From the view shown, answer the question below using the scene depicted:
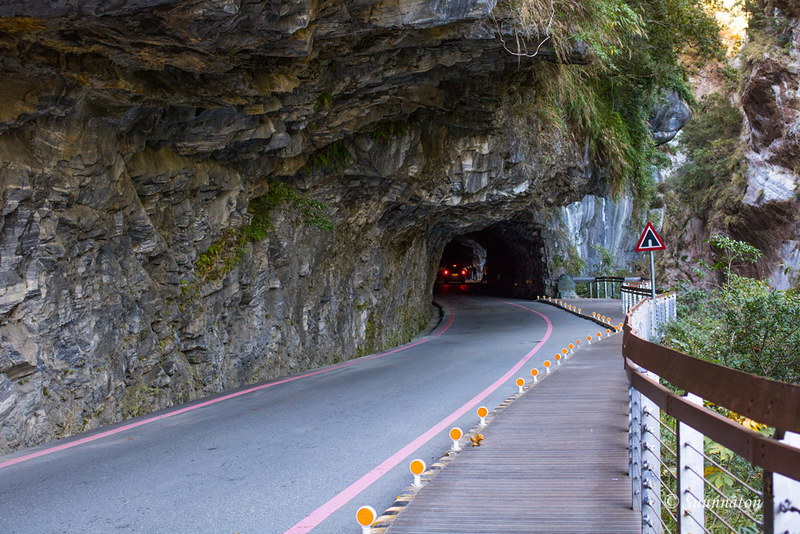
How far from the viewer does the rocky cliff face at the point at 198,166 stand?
6363mm

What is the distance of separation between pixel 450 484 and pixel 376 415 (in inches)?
127

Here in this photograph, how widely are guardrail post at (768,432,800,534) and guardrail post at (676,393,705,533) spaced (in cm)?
82

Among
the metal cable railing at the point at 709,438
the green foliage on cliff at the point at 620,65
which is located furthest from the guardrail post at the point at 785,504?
the green foliage on cliff at the point at 620,65

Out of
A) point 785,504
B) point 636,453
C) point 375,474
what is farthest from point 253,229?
point 785,504

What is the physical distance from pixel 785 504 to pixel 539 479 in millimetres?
2893

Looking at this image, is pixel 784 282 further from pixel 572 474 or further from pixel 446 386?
pixel 572 474

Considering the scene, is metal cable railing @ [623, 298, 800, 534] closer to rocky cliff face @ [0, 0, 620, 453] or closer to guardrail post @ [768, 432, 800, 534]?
guardrail post @ [768, 432, 800, 534]

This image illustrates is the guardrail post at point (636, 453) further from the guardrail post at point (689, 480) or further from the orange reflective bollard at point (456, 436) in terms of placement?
the orange reflective bollard at point (456, 436)

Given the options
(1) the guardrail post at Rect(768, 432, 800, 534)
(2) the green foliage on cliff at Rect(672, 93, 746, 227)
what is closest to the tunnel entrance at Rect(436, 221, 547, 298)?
(2) the green foliage on cliff at Rect(672, 93, 746, 227)

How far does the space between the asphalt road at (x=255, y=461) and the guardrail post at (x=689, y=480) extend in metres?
2.29

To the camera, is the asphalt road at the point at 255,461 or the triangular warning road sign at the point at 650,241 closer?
the asphalt road at the point at 255,461

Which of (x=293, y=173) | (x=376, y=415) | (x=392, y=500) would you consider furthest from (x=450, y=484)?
(x=293, y=173)

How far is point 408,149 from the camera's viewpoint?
15.1m

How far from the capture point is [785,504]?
1785mm
